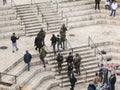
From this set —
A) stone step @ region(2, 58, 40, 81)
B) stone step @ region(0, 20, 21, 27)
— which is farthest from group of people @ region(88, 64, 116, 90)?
stone step @ region(0, 20, 21, 27)

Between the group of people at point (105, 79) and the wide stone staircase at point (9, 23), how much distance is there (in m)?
8.33

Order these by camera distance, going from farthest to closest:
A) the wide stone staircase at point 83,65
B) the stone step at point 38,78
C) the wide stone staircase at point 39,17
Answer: the wide stone staircase at point 39,17
the wide stone staircase at point 83,65
the stone step at point 38,78

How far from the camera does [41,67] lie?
85.4 feet

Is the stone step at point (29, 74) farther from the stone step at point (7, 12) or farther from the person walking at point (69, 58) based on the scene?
the stone step at point (7, 12)

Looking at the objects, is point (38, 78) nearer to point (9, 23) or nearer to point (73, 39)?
point (73, 39)

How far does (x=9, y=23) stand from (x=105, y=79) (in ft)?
34.2

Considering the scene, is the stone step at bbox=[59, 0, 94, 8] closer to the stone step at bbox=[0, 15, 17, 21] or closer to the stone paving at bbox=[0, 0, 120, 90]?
the stone paving at bbox=[0, 0, 120, 90]

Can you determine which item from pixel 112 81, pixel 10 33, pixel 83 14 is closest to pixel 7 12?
pixel 10 33

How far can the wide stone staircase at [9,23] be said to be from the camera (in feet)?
99.6

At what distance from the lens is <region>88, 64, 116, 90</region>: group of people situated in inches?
916

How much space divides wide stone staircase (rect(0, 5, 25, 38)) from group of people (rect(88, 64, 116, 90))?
8333 millimetres

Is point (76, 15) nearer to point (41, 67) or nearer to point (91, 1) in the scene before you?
point (91, 1)

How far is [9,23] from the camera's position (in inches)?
1215

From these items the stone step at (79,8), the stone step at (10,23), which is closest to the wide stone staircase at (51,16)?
the stone step at (79,8)
